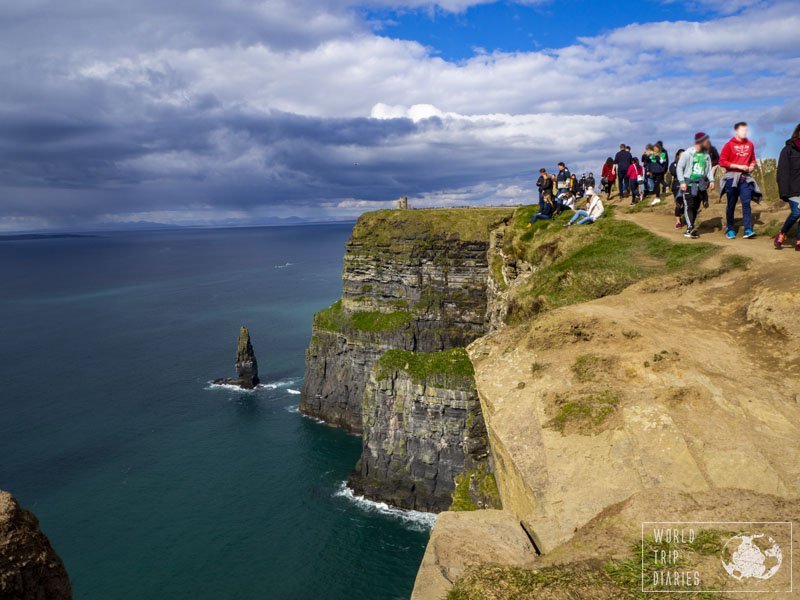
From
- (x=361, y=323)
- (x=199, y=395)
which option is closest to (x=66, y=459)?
(x=199, y=395)

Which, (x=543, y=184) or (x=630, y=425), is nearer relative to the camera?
(x=630, y=425)

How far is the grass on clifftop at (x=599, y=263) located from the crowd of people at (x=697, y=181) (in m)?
2.08

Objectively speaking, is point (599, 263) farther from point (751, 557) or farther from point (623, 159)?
point (623, 159)

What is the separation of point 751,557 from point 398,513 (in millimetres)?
41134

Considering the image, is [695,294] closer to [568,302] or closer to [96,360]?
[568,302]

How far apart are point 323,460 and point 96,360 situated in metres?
56.2

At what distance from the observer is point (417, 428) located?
4394 cm

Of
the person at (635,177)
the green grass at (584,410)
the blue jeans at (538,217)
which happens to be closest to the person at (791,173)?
the green grass at (584,410)

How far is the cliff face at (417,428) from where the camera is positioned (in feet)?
138

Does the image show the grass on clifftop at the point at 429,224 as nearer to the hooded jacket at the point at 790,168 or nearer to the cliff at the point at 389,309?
the cliff at the point at 389,309

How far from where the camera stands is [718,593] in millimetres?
6371

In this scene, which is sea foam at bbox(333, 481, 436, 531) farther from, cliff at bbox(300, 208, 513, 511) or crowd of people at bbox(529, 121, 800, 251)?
crowd of people at bbox(529, 121, 800, 251)

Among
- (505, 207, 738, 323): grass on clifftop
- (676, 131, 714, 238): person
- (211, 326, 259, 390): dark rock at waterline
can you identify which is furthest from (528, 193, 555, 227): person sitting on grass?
(211, 326, 259, 390): dark rock at waterline

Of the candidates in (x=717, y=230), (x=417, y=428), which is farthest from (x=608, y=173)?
(x=417, y=428)
